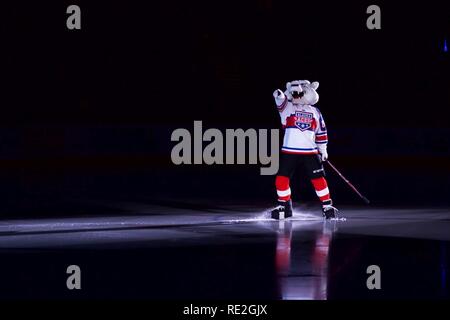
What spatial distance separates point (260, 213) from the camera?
1348 centimetres

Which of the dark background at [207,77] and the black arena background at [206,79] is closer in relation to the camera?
the black arena background at [206,79]

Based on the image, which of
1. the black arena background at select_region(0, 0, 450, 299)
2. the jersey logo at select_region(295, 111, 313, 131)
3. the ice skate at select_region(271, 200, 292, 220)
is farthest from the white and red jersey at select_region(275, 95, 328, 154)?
the black arena background at select_region(0, 0, 450, 299)

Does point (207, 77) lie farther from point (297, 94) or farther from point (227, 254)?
point (227, 254)

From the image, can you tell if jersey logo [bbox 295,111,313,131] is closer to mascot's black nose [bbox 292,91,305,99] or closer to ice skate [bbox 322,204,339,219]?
mascot's black nose [bbox 292,91,305,99]

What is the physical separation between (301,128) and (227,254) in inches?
126

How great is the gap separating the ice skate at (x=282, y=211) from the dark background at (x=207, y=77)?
10011 millimetres

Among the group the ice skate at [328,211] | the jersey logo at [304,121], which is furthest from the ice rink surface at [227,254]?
the jersey logo at [304,121]

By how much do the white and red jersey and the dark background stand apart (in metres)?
10.2

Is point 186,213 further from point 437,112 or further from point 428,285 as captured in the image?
point 437,112

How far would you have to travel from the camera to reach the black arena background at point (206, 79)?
2423 centimetres

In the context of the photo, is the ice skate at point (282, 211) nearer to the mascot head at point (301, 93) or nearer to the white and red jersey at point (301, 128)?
the white and red jersey at point (301, 128)

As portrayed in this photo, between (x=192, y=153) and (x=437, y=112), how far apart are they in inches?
307

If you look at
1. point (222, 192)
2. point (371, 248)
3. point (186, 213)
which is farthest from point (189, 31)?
point (371, 248)

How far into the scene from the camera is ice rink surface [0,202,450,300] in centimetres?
774
